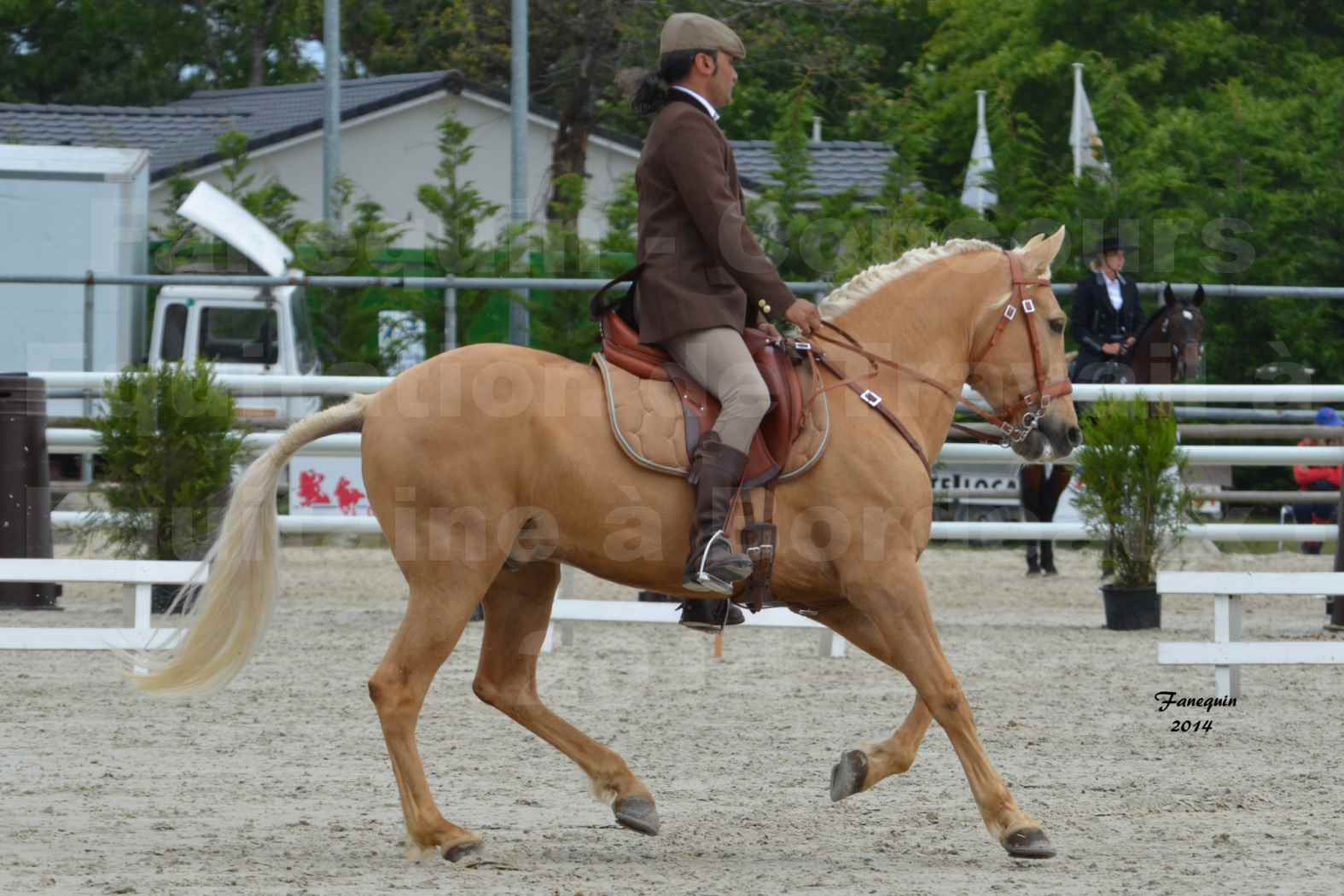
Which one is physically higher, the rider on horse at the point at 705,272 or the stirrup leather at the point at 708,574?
the rider on horse at the point at 705,272

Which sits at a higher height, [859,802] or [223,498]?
[223,498]

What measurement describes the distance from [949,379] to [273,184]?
45.8 ft

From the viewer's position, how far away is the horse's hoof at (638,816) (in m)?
5.80

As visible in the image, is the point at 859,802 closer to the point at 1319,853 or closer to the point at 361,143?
the point at 1319,853

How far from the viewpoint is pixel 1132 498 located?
11047 mm

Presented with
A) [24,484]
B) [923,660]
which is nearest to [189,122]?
[24,484]

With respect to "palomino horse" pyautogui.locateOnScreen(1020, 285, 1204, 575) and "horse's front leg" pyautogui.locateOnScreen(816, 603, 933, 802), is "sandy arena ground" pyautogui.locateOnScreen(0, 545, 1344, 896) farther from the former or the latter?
"palomino horse" pyautogui.locateOnScreen(1020, 285, 1204, 575)

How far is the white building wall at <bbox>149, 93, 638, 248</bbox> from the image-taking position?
24.5 metres

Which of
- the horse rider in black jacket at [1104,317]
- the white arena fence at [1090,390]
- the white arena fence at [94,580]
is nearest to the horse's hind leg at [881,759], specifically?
the white arena fence at [94,580]

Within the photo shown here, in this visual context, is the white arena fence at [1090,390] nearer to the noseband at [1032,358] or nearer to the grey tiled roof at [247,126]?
the noseband at [1032,358]

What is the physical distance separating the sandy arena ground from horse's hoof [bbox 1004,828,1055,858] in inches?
1.5

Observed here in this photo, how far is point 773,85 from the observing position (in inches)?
1145

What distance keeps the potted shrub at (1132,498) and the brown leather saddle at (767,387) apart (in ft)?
18.1

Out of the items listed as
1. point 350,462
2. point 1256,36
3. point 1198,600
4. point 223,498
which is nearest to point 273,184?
point 350,462
